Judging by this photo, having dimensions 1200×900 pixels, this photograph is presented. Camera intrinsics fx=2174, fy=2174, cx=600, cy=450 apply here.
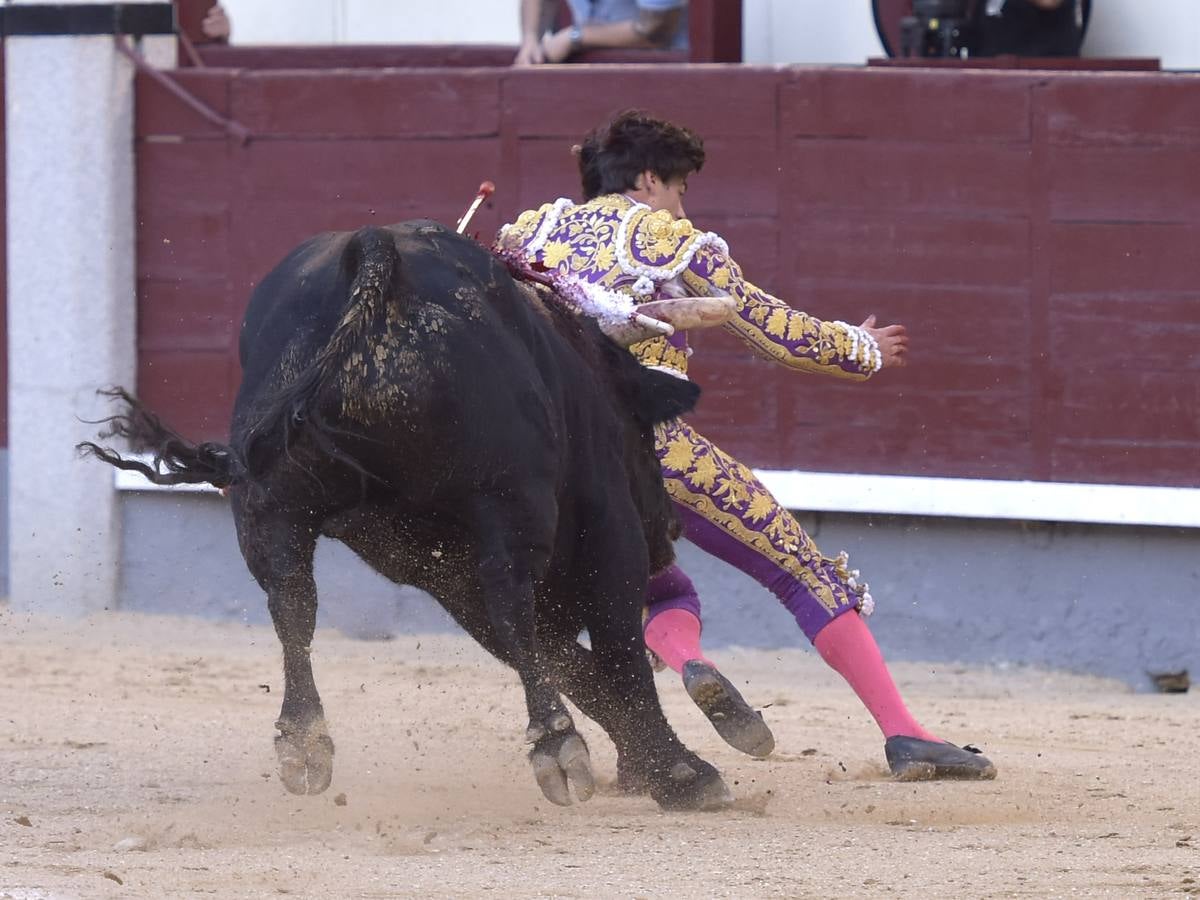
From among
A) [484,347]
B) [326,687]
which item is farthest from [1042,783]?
[326,687]

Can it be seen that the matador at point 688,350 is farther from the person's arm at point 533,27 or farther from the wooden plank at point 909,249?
the person's arm at point 533,27

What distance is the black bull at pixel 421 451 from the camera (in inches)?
124

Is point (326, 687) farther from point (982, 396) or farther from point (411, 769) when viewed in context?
point (982, 396)

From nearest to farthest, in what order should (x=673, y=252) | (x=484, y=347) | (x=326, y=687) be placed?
(x=484, y=347) → (x=673, y=252) → (x=326, y=687)

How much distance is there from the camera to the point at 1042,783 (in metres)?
4.18

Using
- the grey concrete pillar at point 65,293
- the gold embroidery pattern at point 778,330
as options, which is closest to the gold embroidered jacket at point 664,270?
the gold embroidery pattern at point 778,330

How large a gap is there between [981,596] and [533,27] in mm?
2198

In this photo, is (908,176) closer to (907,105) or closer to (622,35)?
(907,105)

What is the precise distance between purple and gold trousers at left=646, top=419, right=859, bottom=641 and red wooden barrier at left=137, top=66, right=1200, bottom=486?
60.7 inches

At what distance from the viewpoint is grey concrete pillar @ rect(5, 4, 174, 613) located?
6164mm

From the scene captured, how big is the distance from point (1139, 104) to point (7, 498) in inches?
133

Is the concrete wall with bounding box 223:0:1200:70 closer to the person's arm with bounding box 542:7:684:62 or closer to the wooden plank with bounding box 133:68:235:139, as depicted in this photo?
the person's arm with bounding box 542:7:684:62

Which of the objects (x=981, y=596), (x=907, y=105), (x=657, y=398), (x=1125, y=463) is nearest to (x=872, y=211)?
(x=907, y=105)

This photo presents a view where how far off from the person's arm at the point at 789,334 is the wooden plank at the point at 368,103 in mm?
2178
